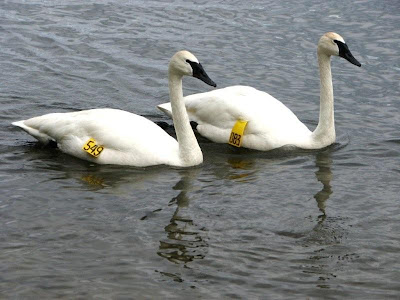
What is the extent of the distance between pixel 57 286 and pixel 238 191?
3011 millimetres

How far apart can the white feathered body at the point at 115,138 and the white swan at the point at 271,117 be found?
1079 mm

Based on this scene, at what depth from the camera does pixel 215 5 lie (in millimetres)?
19219

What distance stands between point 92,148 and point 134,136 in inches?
19.5

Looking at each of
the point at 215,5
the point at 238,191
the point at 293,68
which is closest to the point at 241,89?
the point at 238,191

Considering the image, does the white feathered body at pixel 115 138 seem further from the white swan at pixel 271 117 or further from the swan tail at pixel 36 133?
the white swan at pixel 271 117

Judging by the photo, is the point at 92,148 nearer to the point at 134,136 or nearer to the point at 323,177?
the point at 134,136

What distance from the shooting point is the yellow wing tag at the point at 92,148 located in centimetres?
1050

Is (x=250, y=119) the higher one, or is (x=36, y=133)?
(x=250, y=119)

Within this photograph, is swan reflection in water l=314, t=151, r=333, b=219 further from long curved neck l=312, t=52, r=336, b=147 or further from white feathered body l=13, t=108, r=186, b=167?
white feathered body l=13, t=108, r=186, b=167

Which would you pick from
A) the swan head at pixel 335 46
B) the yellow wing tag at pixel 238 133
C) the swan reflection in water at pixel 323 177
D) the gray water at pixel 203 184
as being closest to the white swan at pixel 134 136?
the gray water at pixel 203 184

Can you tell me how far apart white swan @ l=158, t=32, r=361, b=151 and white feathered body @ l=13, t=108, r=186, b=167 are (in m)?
1.08

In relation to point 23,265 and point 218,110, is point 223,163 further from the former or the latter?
point 23,265

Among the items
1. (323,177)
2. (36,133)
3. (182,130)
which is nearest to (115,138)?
(182,130)

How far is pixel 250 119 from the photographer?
1145 cm
